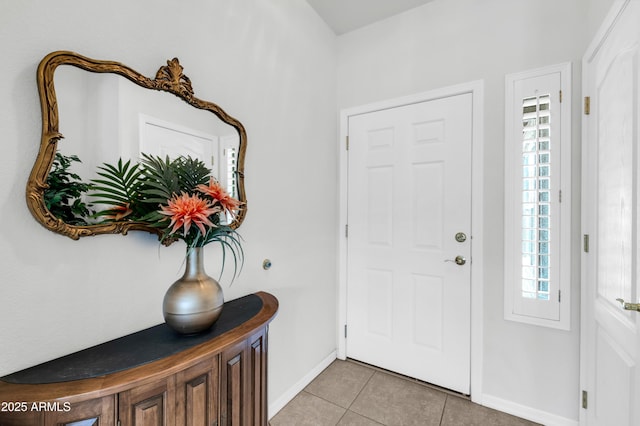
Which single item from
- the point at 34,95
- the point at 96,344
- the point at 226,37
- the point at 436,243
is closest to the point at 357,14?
the point at 226,37

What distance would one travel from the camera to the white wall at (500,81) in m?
1.63

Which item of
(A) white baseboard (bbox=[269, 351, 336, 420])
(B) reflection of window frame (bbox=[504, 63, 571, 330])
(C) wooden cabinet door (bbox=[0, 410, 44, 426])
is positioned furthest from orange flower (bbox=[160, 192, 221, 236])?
(B) reflection of window frame (bbox=[504, 63, 571, 330])

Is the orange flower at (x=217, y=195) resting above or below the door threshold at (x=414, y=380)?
above

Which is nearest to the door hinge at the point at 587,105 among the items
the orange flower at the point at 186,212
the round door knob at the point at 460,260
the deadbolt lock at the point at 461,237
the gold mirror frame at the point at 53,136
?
the deadbolt lock at the point at 461,237

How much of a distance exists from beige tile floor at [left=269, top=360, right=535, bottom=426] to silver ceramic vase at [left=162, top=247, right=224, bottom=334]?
110cm

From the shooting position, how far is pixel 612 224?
123 centimetres

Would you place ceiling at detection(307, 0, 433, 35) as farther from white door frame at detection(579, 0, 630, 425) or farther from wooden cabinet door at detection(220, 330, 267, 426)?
wooden cabinet door at detection(220, 330, 267, 426)

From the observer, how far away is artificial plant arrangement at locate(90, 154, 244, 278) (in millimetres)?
964

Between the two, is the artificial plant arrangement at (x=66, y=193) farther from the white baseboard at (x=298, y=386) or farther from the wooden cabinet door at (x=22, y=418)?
the white baseboard at (x=298, y=386)

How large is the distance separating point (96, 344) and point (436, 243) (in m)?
1.94

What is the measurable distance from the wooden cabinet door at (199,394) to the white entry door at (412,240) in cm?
153

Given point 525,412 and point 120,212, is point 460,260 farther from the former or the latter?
point 120,212

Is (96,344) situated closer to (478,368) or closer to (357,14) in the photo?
(478,368)

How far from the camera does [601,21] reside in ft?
4.53
